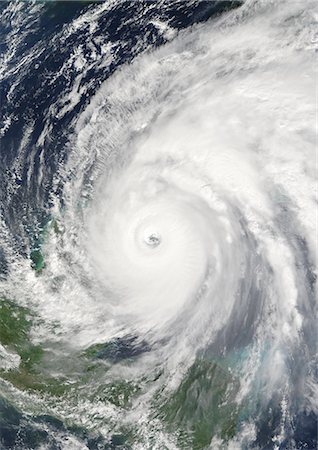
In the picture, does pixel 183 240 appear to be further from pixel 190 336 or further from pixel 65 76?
pixel 65 76

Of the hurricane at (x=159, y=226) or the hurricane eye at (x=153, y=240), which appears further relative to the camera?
the hurricane eye at (x=153, y=240)

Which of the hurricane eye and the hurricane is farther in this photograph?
the hurricane eye

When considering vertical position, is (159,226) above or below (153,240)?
above

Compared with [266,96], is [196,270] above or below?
below

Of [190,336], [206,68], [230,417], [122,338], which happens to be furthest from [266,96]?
[230,417]
